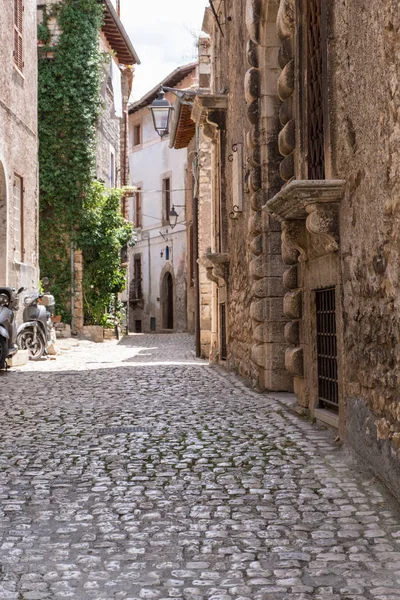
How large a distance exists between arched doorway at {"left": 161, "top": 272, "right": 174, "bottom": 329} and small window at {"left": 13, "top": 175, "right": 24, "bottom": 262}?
2231 centimetres

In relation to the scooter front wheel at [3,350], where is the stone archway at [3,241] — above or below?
above

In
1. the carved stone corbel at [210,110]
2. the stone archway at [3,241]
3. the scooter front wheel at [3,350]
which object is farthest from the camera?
the stone archway at [3,241]

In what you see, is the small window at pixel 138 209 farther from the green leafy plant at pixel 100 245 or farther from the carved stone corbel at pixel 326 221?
the carved stone corbel at pixel 326 221

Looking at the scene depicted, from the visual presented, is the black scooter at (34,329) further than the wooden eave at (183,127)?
No

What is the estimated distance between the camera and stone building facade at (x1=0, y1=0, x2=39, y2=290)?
16188 mm

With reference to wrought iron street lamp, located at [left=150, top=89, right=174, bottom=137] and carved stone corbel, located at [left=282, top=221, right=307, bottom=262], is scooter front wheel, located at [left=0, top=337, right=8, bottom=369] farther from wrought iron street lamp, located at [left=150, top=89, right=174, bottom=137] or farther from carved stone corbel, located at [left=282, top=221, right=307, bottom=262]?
carved stone corbel, located at [left=282, top=221, right=307, bottom=262]

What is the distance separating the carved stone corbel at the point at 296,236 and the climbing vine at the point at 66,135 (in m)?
16.9

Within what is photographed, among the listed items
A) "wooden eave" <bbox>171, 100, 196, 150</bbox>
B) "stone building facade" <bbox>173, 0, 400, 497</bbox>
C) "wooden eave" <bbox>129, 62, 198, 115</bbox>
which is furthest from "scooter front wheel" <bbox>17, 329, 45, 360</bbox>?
"wooden eave" <bbox>129, 62, 198, 115</bbox>

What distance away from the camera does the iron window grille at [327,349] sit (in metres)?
7.23

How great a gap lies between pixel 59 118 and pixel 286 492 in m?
20.5

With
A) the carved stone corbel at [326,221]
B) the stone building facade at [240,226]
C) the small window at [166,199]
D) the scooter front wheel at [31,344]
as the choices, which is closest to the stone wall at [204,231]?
the stone building facade at [240,226]

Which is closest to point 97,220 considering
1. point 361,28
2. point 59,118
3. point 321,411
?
point 59,118

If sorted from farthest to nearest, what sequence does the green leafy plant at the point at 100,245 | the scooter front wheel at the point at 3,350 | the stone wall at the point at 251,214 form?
the green leafy plant at the point at 100,245, the scooter front wheel at the point at 3,350, the stone wall at the point at 251,214

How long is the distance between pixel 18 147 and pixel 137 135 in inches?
1007
